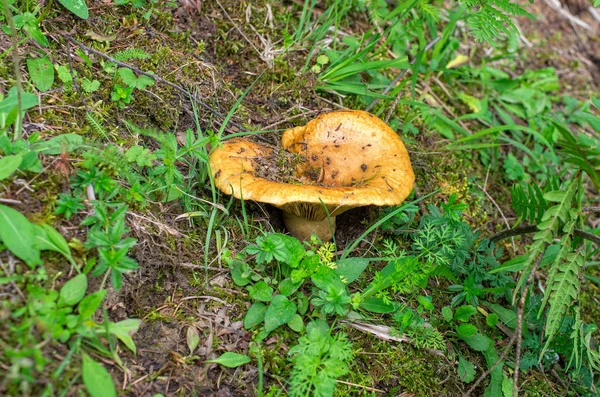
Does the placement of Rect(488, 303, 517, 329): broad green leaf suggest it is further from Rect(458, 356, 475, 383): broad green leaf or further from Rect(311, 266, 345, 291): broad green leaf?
Rect(311, 266, 345, 291): broad green leaf

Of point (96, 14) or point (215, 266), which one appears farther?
point (96, 14)

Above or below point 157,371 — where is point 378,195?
above

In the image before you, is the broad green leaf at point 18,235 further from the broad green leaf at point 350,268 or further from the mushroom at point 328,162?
the broad green leaf at point 350,268

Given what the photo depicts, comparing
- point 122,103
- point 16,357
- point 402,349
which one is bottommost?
point 402,349

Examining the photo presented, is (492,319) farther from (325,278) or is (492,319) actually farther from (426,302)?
(325,278)

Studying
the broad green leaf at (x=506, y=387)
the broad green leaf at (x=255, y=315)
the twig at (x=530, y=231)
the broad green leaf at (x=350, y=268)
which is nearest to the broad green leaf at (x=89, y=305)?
the broad green leaf at (x=255, y=315)

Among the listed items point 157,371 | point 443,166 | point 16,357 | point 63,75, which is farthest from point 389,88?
point 16,357

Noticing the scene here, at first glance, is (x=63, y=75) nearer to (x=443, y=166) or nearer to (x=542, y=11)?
(x=443, y=166)
